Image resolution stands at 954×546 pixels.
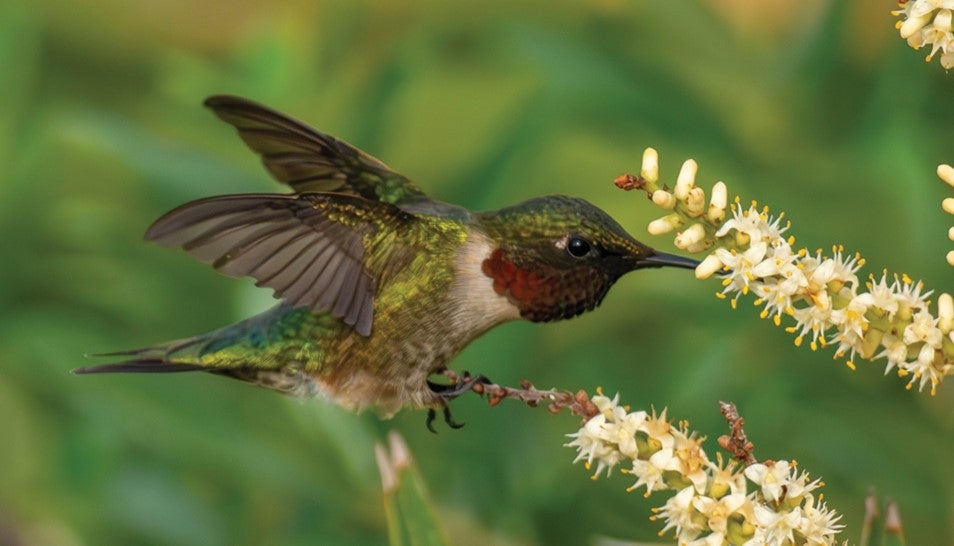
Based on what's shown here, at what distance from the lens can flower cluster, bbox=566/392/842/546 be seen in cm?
156

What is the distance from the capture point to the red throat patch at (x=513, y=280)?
210 cm

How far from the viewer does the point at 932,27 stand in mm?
1504

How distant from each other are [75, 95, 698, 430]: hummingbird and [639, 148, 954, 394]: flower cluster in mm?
314

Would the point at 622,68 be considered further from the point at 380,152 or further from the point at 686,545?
the point at 686,545

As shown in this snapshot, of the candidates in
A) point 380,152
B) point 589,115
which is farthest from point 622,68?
point 380,152

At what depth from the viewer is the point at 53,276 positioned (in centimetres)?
371

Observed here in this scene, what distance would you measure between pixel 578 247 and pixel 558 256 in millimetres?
39

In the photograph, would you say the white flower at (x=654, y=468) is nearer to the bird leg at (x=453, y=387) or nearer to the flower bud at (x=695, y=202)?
the flower bud at (x=695, y=202)

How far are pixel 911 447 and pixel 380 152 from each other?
1274 mm

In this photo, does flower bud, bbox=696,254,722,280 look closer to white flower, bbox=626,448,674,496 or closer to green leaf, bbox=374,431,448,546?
white flower, bbox=626,448,674,496

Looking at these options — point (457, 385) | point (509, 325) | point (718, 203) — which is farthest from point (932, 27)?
point (509, 325)

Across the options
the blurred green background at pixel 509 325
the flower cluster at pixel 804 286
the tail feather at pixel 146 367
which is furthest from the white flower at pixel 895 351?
the blurred green background at pixel 509 325

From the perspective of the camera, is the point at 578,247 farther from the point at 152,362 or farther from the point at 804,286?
the point at 152,362

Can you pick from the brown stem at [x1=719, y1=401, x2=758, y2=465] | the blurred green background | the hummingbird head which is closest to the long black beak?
the hummingbird head
